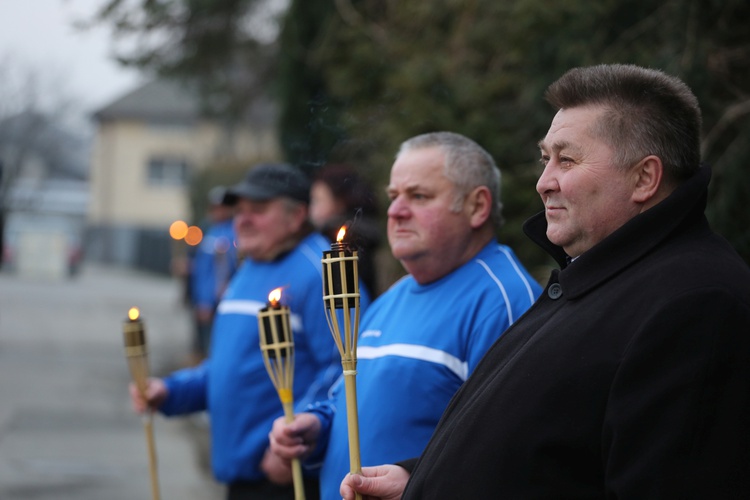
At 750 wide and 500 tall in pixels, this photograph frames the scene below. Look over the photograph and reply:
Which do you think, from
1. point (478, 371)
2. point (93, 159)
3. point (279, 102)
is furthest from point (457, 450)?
point (93, 159)

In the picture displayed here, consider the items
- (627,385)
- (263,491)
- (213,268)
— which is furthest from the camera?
(213,268)

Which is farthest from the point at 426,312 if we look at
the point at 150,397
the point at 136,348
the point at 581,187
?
the point at 150,397

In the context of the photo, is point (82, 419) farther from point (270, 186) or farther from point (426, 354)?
point (426, 354)

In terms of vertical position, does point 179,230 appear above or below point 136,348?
above

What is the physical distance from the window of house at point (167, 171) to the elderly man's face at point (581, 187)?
50963mm

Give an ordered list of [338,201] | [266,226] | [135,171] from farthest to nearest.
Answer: [135,171] → [338,201] → [266,226]

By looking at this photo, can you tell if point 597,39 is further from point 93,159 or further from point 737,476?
point 93,159

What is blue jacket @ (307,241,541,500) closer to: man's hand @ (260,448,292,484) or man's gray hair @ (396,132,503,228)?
man's gray hair @ (396,132,503,228)

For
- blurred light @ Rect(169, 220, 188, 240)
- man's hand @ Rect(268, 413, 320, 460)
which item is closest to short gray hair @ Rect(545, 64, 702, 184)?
man's hand @ Rect(268, 413, 320, 460)

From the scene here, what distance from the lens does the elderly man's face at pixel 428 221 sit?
10.8 feet

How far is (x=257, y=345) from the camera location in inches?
172

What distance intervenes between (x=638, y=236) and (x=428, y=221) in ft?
3.94

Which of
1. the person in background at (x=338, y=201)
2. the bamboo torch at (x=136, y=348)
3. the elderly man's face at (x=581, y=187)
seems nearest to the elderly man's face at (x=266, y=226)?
the person in background at (x=338, y=201)

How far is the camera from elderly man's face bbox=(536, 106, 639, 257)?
2.19m
